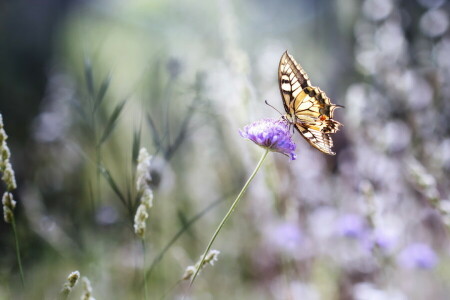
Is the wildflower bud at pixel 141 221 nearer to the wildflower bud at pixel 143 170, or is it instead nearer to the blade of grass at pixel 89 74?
the wildflower bud at pixel 143 170

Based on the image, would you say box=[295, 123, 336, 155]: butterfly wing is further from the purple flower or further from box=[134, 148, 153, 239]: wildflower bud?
box=[134, 148, 153, 239]: wildflower bud

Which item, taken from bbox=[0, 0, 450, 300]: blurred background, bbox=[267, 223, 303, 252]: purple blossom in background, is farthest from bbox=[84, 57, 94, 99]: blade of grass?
bbox=[267, 223, 303, 252]: purple blossom in background

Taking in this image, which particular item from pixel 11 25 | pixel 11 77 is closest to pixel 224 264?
pixel 11 77

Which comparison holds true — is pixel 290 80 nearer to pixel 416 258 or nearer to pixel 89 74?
pixel 89 74

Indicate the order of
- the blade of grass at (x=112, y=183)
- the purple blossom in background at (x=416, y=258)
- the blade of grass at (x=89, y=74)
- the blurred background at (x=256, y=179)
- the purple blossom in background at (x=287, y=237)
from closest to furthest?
the blade of grass at (x=112, y=183)
the blade of grass at (x=89, y=74)
the blurred background at (x=256, y=179)
the purple blossom in background at (x=287, y=237)
the purple blossom in background at (x=416, y=258)

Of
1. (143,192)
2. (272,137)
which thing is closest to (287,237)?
(272,137)

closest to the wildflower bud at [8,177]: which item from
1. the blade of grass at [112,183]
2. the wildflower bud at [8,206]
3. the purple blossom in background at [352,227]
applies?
the wildflower bud at [8,206]
